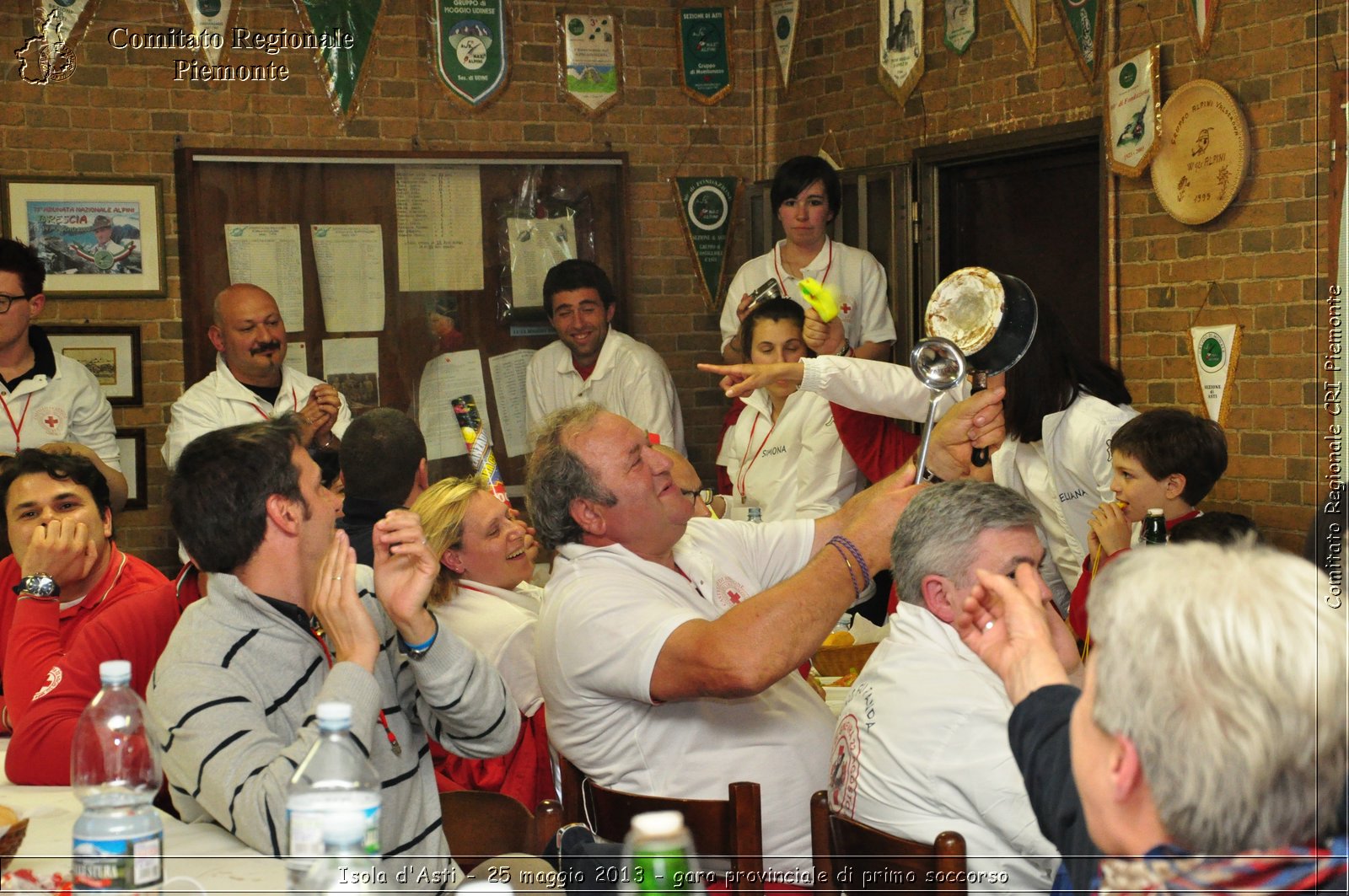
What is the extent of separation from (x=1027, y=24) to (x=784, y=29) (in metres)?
1.64

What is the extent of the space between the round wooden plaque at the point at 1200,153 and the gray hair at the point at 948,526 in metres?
2.89

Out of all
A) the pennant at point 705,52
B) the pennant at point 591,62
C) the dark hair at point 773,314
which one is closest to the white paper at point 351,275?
the pennant at point 591,62

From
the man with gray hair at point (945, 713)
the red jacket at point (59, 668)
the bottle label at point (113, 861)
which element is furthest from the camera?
the red jacket at point (59, 668)

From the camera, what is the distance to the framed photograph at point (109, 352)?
6020 mm

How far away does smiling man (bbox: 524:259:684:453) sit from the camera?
608 centimetres

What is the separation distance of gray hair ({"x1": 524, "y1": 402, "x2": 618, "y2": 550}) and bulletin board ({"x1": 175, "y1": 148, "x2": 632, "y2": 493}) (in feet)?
12.6

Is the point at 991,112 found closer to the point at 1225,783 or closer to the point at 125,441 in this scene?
the point at 125,441

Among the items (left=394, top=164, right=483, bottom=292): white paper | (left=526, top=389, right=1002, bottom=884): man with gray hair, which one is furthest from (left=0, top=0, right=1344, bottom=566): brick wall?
(left=526, top=389, right=1002, bottom=884): man with gray hair

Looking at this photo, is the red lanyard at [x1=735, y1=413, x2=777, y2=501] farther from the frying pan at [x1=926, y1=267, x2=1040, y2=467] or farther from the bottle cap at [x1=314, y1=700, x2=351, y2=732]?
the bottle cap at [x1=314, y1=700, x2=351, y2=732]

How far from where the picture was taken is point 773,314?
16.7 feet

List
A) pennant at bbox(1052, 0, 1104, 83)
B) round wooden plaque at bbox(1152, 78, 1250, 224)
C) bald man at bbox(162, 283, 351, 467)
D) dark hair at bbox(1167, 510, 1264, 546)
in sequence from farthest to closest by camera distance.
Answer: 1. bald man at bbox(162, 283, 351, 467)
2. pennant at bbox(1052, 0, 1104, 83)
3. round wooden plaque at bbox(1152, 78, 1250, 224)
4. dark hair at bbox(1167, 510, 1264, 546)

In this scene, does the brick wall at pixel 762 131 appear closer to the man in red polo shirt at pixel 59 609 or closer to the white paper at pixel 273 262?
the white paper at pixel 273 262

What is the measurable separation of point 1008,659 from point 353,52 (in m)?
5.55

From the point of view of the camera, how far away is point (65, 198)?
6039 millimetres
